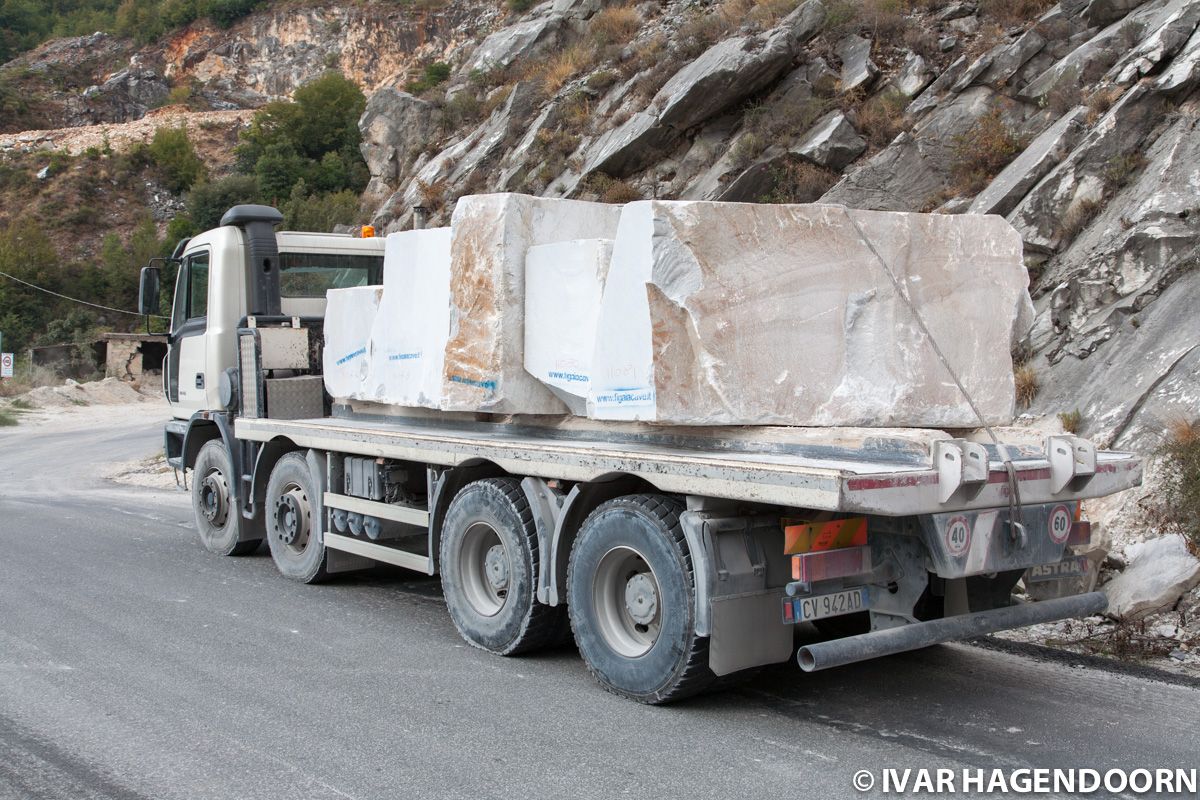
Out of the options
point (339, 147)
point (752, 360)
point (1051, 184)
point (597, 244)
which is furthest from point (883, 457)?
point (339, 147)

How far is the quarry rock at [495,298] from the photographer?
673 cm

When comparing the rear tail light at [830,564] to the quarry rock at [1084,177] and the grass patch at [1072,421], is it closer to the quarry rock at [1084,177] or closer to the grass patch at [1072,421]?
the grass patch at [1072,421]

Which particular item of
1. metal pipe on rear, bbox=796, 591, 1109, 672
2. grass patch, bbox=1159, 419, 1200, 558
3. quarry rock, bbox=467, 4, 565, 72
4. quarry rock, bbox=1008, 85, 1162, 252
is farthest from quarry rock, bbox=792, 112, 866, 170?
quarry rock, bbox=467, 4, 565, 72

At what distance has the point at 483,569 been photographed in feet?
23.0

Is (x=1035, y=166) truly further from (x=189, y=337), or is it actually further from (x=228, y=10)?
(x=228, y=10)

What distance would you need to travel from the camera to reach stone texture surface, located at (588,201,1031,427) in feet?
18.0

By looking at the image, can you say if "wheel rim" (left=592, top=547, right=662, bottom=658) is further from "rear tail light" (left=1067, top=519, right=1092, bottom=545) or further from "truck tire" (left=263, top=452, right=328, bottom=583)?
"truck tire" (left=263, top=452, right=328, bottom=583)

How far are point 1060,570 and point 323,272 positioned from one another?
7.61 metres

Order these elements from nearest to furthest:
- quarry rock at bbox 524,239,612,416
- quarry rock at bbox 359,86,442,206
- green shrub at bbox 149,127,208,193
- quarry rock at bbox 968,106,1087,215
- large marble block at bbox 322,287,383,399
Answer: quarry rock at bbox 524,239,612,416, large marble block at bbox 322,287,383,399, quarry rock at bbox 968,106,1087,215, quarry rock at bbox 359,86,442,206, green shrub at bbox 149,127,208,193

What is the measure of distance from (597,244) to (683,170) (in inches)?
539

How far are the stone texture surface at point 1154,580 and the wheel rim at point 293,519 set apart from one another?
6.15 metres

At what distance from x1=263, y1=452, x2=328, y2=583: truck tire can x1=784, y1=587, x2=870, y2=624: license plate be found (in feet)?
15.7

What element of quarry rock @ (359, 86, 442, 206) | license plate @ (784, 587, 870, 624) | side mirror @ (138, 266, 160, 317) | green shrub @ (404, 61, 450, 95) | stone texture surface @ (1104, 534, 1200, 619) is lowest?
stone texture surface @ (1104, 534, 1200, 619)

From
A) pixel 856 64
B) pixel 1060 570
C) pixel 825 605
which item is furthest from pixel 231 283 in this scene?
pixel 856 64
